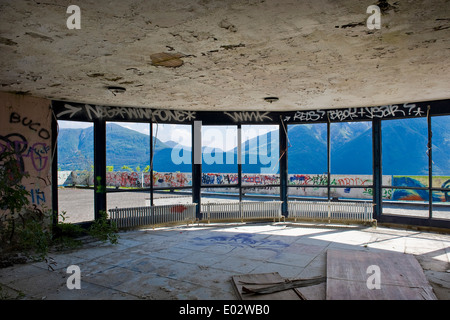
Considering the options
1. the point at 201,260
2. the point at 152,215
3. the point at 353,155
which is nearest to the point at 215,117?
the point at 152,215

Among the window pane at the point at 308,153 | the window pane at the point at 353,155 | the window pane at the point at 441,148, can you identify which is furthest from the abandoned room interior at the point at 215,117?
the window pane at the point at 441,148

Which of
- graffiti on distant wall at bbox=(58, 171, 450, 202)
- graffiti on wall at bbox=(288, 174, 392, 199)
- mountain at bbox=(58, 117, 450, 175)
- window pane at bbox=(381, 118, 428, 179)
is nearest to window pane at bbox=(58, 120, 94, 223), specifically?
graffiti on distant wall at bbox=(58, 171, 450, 202)

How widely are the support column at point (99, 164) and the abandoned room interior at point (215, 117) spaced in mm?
44

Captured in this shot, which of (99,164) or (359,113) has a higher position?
(359,113)

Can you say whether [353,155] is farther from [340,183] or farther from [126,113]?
[126,113]

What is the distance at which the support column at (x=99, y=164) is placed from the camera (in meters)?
6.78

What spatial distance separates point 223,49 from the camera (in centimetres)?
348

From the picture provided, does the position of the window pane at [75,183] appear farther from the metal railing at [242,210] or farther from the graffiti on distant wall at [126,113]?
the metal railing at [242,210]

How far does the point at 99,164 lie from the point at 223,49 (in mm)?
4720

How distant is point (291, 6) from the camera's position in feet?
8.16

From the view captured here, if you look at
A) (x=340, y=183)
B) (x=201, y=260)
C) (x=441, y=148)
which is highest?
(x=441, y=148)
